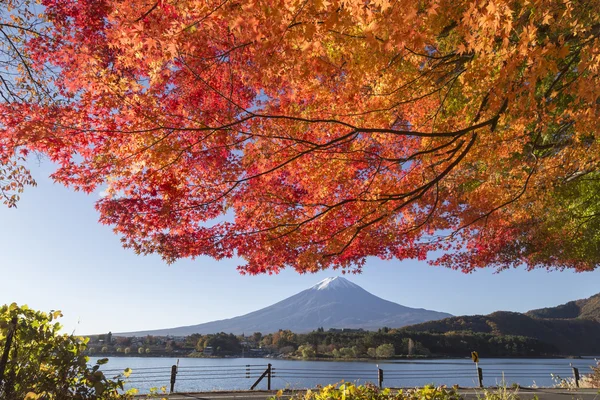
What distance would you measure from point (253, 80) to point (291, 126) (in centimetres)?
92

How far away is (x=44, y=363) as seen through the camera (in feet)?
8.96

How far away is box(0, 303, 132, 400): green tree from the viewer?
2586 mm

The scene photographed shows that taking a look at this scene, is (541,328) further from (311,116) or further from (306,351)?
(311,116)

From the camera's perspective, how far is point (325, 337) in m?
45.0

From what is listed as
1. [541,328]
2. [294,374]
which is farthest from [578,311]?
[294,374]

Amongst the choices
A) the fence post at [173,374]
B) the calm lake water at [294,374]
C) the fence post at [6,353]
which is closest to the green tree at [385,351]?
the calm lake water at [294,374]

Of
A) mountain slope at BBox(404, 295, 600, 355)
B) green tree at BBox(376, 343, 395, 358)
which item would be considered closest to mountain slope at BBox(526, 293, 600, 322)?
mountain slope at BBox(404, 295, 600, 355)

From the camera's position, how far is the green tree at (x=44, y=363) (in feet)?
8.48

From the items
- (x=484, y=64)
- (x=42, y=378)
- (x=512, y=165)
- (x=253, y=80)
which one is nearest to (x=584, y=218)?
(x=512, y=165)

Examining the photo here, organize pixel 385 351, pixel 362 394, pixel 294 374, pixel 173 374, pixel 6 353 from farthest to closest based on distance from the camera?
pixel 385 351 → pixel 294 374 → pixel 173 374 → pixel 362 394 → pixel 6 353

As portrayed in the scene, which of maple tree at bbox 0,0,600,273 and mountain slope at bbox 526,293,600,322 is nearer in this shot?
maple tree at bbox 0,0,600,273

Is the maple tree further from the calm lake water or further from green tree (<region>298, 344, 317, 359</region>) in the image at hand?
green tree (<region>298, 344, 317, 359</region>)

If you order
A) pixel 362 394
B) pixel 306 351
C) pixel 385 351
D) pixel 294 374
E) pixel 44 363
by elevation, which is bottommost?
pixel 306 351

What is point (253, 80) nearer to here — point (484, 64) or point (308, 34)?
point (308, 34)
